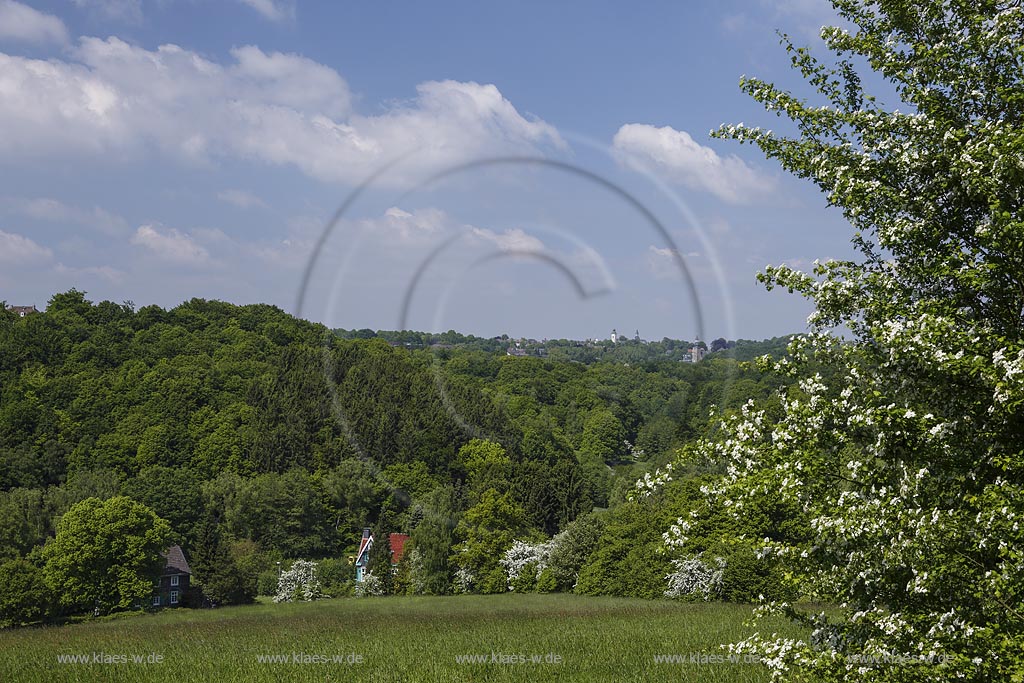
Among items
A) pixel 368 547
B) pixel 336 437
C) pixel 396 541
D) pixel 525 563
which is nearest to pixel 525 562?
pixel 525 563

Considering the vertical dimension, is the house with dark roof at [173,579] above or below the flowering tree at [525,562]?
below

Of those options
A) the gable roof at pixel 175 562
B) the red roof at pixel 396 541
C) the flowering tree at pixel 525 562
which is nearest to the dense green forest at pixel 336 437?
the flowering tree at pixel 525 562

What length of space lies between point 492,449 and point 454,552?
10274 mm

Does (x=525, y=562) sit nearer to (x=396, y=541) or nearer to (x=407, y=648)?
(x=396, y=541)

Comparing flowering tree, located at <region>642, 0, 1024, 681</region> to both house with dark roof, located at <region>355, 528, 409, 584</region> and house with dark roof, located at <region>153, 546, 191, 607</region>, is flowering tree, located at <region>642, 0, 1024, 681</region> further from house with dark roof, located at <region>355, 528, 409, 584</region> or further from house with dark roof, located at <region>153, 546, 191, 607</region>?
house with dark roof, located at <region>153, 546, 191, 607</region>

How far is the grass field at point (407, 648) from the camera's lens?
61.1ft

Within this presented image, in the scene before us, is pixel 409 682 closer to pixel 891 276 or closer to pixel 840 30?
pixel 891 276

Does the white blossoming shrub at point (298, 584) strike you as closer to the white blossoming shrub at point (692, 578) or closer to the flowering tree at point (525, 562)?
the flowering tree at point (525, 562)

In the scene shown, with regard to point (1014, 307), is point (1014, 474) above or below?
below

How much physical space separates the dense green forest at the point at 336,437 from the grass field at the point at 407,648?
9114 millimetres

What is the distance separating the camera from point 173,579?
74438mm

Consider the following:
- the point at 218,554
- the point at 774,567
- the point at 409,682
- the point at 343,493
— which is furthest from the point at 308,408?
the point at 774,567

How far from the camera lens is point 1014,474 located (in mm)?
8352

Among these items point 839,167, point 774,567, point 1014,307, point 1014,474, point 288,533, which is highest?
point 839,167
